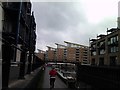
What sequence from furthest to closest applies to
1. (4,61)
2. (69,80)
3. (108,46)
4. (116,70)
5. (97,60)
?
(97,60) → (108,46) → (69,80) → (4,61) → (116,70)

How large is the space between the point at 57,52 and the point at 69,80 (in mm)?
172000

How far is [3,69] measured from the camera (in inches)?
499

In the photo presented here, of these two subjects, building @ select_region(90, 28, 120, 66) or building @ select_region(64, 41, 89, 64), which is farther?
building @ select_region(64, 41, 89, 64)

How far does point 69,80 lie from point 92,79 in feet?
26.3

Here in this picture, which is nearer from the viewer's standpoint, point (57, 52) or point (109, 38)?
point (109, 38)

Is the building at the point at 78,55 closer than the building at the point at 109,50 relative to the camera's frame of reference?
No

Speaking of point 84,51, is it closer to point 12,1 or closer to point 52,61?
point 52,61

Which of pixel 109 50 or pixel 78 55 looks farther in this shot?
pixel 78 55

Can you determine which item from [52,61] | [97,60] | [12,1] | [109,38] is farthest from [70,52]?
[12,1]

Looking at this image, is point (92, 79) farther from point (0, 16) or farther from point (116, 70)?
point (0, 16)

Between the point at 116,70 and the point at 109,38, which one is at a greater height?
the point at 109,38

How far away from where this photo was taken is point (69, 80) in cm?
1869

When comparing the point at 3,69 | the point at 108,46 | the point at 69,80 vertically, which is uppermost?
the point at 108,46

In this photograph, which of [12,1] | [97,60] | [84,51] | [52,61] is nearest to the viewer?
[12,1]
